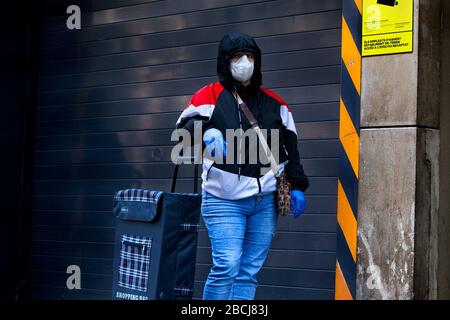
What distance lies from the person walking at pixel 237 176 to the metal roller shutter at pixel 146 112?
1352 mm

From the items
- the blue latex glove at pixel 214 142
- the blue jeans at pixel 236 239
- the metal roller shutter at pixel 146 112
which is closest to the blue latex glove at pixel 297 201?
the blue jeans at pixel 236 239

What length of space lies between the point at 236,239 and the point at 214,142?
619mm

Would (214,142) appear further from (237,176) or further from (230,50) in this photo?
(230,50)

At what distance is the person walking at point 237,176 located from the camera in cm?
520

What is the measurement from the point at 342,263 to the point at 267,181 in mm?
691

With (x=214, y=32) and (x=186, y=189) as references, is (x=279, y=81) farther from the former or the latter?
(x=186, y=189)

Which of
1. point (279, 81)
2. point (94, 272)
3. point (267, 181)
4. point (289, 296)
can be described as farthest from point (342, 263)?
point (94, 272)

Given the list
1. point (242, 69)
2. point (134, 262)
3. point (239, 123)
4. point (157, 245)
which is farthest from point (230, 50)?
point (134, 262)

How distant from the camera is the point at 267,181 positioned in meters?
5.29

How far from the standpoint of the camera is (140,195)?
17.4ft

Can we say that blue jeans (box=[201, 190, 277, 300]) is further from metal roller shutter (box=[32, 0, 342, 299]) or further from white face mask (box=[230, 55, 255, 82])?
metal roller shutter (box=[32, 0, 342, 299])

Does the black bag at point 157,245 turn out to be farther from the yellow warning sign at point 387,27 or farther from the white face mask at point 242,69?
the yellow warning sign at point 387,27

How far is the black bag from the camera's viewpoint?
5164 mm

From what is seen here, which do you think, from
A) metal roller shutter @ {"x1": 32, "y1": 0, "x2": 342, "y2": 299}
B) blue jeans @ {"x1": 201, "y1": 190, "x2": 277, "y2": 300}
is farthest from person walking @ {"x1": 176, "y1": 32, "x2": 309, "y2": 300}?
metal roller shutter @ {"x1": 32, "y1": 0, "x2": 342, "y2": 299}
